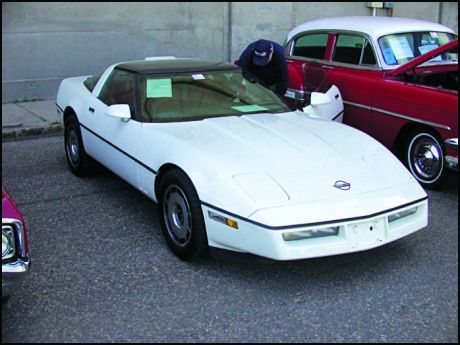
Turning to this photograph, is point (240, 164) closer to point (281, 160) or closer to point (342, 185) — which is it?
point (281, 160)

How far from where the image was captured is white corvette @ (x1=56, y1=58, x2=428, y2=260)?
141 inches

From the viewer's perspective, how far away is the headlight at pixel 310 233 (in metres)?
3.51

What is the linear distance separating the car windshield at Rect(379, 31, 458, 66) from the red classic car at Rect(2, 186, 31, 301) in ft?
15.3

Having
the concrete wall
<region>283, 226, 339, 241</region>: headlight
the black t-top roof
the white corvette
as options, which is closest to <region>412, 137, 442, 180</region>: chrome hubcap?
the white corvette

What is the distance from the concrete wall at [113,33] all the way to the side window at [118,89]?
4.39 meters

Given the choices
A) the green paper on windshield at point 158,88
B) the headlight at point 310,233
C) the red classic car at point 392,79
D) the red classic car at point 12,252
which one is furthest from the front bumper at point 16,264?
the red classic car at point 392,79

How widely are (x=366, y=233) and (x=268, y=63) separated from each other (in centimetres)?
328

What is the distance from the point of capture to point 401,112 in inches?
231

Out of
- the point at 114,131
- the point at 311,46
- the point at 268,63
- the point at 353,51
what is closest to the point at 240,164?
the point at 114,131

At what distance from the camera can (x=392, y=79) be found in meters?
6.18

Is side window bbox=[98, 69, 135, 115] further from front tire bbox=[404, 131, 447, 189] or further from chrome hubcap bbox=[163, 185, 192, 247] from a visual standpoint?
front tire bbox=[404, 131, 447, 189]

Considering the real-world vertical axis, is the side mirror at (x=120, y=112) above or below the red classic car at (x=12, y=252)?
above

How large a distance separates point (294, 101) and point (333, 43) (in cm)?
88

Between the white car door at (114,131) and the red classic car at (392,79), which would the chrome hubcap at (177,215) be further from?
the red classic car at (392,79)
